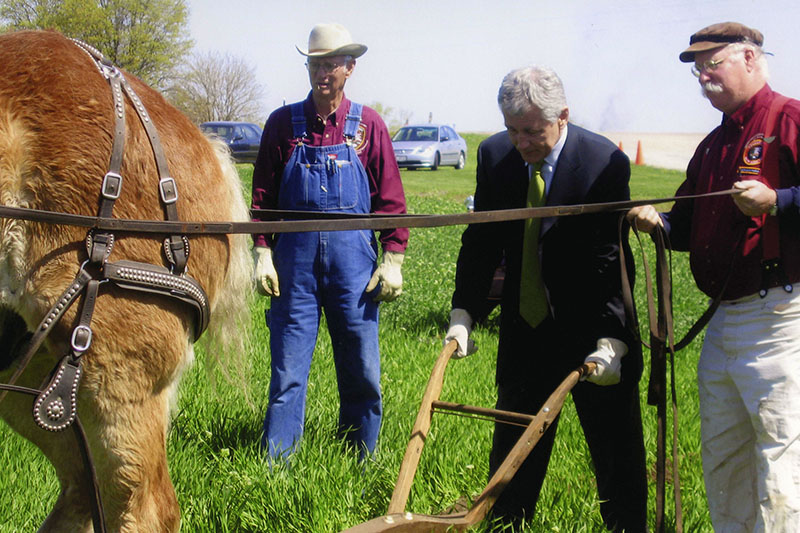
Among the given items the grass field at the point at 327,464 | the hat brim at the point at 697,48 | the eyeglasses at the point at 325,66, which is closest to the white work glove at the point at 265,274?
the grass field at the point at 327,464

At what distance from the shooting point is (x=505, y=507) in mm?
3248

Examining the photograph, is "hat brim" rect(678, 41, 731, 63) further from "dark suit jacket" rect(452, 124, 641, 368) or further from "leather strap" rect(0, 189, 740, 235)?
"leather strap" rect(0, 189, 740, 235)

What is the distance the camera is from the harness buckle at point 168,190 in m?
2.25

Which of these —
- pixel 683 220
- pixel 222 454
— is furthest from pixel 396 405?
pixel 683 220

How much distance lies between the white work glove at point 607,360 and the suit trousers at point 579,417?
155 millimetres

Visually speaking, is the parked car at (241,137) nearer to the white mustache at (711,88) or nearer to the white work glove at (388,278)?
the white work glove at (388,278)

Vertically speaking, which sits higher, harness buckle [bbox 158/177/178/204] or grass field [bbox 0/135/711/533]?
harness buckle [bbox 158/177/178/204]

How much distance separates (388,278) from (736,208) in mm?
1593

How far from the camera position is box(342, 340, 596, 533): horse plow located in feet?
7.30

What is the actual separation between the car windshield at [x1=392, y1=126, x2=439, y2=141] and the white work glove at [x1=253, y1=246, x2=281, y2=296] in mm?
24567


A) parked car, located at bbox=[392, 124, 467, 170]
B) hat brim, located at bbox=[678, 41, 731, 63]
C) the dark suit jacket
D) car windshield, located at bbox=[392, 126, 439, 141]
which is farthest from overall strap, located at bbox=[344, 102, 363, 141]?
car windshield, located at bbox=[392, 126, 439, 141]

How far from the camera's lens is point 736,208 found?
2756 millimetres

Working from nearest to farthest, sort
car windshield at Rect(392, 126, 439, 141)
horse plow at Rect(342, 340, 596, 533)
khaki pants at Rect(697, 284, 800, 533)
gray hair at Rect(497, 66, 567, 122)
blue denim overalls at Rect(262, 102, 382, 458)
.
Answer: horse plow at Rect(342, 340, 596, 533)
khaki pants at Rect(697, 284, 800, 533)
gray hair at Rect(497, 66, 567, 122)
blue denim overalls at Rect(262, 102, 382, 458)
car windshield at Rect(392, 126, 439, 141)

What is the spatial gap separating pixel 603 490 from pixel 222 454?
5.98 ft
